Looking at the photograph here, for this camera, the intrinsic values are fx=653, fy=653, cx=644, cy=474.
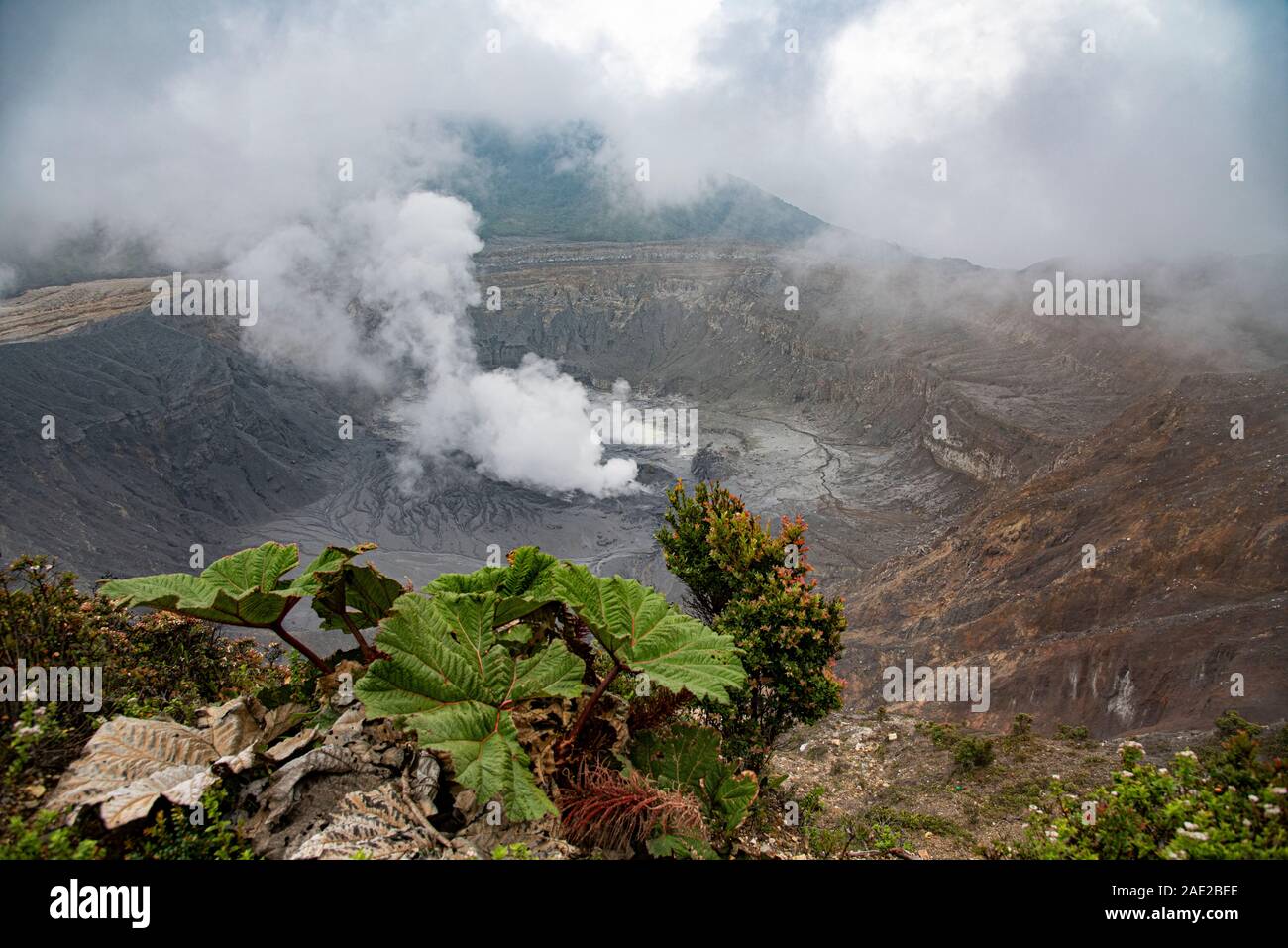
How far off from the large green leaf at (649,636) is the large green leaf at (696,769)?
1.60 ft

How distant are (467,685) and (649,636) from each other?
739 mm

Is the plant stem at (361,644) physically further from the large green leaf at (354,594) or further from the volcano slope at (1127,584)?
the volcano slope at (1127,584)

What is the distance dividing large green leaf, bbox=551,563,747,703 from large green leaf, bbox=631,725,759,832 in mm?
488

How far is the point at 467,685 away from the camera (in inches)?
98.0

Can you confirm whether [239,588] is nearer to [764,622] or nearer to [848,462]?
[764,622]

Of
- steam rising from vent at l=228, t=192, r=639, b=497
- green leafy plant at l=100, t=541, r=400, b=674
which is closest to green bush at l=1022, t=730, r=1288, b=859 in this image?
green leafy plant at l=100, t=541, r=400, b=674

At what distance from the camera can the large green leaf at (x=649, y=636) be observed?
251 centimetres

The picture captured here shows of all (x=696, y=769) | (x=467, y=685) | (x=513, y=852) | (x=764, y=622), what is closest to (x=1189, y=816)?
(x=696, y=769)

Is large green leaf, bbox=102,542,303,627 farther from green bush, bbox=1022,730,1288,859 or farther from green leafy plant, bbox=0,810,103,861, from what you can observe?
green bush, bbox=1022,730,1288,859

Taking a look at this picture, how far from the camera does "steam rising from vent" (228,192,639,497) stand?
4988 cm
